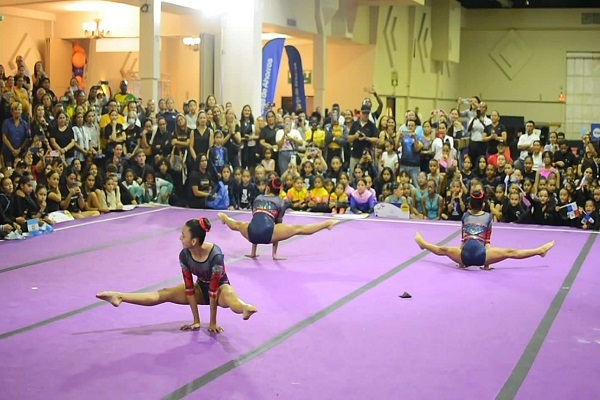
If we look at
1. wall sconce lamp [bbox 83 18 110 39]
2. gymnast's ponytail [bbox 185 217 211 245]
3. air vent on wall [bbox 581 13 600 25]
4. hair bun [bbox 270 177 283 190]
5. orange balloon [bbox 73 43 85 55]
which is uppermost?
air vent on wall [bbox 581 13 600 25]

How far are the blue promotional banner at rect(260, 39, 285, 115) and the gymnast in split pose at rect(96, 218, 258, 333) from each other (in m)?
13.1

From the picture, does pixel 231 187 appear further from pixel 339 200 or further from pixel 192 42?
pixel 192 42

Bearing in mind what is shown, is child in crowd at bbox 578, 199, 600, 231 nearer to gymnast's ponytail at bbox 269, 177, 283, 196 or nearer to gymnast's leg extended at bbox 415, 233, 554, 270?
gymnast's leg extended at bbox 415, 233, 554, 270

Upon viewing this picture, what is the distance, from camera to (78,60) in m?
22.5

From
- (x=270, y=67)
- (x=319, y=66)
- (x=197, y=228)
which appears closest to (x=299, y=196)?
(x=270, y=67)

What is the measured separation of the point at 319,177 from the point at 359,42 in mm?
9990

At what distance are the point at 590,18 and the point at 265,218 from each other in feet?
76.8

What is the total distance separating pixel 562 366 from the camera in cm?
588

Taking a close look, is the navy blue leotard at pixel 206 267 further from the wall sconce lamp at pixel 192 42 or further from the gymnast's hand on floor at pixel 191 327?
the wall sconce lamp at pixel 192 42

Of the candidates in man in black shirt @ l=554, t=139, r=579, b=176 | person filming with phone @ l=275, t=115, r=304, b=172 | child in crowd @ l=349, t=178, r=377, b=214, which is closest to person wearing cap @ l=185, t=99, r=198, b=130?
person filming with phone @ l=275, t=115, r=304, b=172

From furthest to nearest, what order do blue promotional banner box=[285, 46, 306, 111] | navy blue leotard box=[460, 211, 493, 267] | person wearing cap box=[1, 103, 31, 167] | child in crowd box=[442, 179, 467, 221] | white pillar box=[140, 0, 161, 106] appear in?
blue promotional banner box=[285, 46, 306, 111] < white pillar box=[140, 0, 161, 106] < child in crowd box=[442, 179, 467, 221] < person wearing cap box=[1, 103, 31, 167] < navy blue leotard box=[460, 211, 493, 267]

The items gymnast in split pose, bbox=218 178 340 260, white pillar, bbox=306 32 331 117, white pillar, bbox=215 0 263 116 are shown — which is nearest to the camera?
gymnast in split pose, bbox=218 178 340 260

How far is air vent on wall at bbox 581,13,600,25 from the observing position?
29.6 meters

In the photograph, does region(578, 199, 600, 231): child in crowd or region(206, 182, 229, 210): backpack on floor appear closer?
region(578, 199, 600, 231): child in crowd
